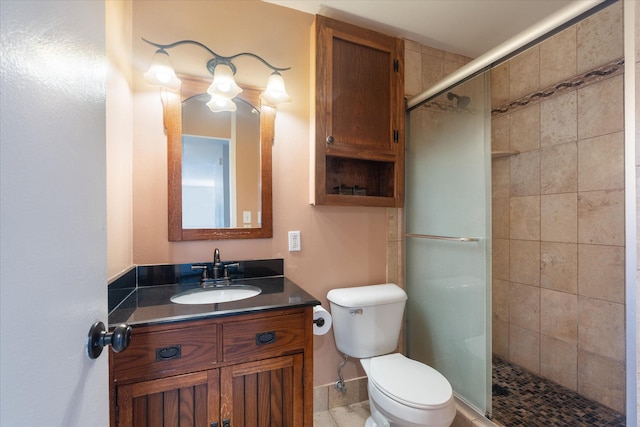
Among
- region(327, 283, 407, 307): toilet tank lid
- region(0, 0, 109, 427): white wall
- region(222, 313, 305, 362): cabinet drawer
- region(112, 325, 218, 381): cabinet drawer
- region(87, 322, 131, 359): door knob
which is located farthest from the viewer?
region(327, 283, 407, 307): toilet tank lid

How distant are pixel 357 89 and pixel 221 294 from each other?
143 centimetres

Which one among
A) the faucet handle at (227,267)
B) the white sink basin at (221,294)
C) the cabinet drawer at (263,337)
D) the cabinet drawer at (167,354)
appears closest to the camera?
the cabinet drawer at (167,354)

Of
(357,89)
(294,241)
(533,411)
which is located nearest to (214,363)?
(294,241)

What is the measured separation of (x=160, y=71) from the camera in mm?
1367

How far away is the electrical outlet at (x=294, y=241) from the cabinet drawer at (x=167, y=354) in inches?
27.6

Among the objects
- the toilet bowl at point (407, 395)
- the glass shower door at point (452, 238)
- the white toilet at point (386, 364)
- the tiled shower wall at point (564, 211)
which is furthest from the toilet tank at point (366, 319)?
the tiled shower wall at point (564, 211)

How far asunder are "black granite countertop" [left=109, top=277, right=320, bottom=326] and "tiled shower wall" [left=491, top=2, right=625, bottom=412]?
178 centimetres

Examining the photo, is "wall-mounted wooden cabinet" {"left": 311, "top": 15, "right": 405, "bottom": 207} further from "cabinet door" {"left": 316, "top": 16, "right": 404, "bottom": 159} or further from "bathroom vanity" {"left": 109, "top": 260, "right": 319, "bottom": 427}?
"bathroom vanity" {"left": 109, "top": 260, "right": 319, "bottom": 427}

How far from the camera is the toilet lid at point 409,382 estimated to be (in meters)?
1.21

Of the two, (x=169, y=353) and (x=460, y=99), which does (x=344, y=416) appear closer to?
(x=169, y=353)

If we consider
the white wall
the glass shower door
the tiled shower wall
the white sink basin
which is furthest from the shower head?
the white wall

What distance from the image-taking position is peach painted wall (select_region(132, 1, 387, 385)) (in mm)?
1400

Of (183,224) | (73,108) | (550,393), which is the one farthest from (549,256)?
(73,108)

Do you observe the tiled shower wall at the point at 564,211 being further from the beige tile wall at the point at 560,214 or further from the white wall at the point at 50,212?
the white wall at the point at 50,212
